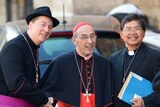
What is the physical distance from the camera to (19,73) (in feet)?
15.4

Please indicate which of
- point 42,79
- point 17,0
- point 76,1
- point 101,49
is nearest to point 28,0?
point 76,1

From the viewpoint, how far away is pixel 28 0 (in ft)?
60.3

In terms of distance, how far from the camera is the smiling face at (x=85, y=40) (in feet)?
16.3

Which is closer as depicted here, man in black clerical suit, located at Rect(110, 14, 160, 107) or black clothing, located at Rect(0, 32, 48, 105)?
black clothing, located at Rect(0, 32, 48, 105)

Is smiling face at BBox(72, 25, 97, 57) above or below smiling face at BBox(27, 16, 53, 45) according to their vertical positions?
below

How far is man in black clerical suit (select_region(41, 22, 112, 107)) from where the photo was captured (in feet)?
16.4

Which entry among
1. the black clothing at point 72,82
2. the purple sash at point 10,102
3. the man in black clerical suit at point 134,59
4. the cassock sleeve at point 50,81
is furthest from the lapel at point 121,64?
the purple sash at point 10,102

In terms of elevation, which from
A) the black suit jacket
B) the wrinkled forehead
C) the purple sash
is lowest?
the purple sash

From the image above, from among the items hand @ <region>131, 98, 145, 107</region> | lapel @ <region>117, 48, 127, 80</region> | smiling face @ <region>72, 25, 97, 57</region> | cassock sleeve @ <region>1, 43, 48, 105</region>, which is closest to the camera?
cassock sleeve @ <region>1, 43, 48, 105</region>

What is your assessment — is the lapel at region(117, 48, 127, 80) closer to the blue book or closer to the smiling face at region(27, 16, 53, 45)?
the blue book

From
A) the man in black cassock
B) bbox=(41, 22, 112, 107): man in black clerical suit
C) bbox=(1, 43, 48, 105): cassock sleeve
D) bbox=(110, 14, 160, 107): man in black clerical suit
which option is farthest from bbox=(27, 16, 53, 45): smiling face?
bbox=(110, 14, 160, 107): man in black clerical suit

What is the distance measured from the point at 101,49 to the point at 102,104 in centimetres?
160

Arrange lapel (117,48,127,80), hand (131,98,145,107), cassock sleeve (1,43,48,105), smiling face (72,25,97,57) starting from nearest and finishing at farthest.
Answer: cassock sleeve (1,43,48,105)
hand (131,98,145,107)
smiling face (72,25,97,57)
lapel (117,48,127,80)

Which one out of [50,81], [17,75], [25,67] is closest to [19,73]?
[17,75]
